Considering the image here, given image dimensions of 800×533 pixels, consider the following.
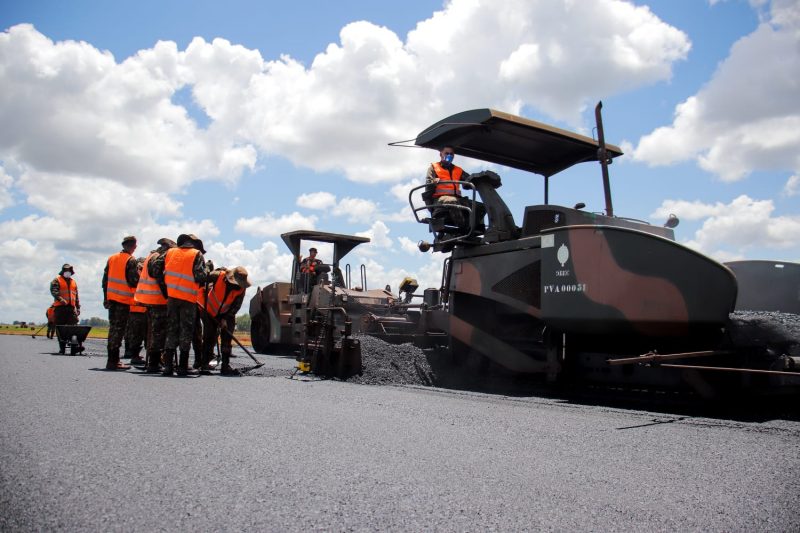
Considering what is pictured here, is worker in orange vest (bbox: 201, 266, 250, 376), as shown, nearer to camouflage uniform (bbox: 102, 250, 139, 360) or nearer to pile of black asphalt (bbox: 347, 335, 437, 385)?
camouflage uniform (bbox: 102, 250, 139, 360)

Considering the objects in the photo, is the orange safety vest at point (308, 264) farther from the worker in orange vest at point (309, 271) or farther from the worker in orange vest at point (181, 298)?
the worker in orange vest at point (181, 298)

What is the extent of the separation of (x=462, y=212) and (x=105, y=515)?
19.2 ft

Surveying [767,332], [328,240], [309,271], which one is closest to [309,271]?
[309,271]

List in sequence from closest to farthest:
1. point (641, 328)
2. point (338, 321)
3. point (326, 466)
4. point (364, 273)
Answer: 1. point (326, 466)
2. point (641, 328)
3. point (338, 321)
4. point (364, 273)

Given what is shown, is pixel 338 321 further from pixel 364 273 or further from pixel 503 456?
pixel 503 456

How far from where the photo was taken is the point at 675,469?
310 cm

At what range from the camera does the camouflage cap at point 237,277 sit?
27.8 feet

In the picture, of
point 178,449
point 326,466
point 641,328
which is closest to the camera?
point 326,466

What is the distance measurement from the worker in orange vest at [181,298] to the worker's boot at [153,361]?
456mm

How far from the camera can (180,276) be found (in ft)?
25.5

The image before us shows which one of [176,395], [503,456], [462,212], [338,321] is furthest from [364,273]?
[503,456]

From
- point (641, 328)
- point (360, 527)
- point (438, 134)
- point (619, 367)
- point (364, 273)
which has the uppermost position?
point (438, 134)

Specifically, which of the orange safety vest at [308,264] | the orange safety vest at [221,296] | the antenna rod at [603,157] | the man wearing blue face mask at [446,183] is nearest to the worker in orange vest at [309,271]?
the orange safety vest at [308,264]

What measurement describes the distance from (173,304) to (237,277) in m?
1.04
